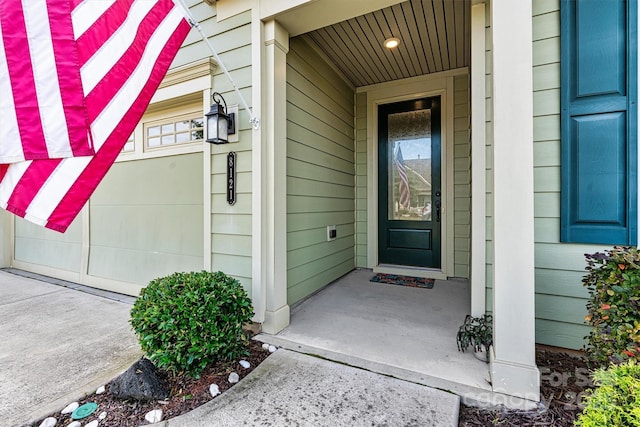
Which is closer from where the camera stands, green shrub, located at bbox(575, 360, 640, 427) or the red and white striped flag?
green shrub, located at bbox(575, 360, 640, 427)

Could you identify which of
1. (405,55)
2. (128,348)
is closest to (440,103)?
(405,55)

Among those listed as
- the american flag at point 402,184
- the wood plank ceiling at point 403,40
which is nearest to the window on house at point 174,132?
the wood plank ceiling at point 403,40

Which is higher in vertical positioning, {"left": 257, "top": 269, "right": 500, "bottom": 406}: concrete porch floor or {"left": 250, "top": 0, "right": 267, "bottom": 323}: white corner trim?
{"left": 250, "top": 0, "right": 267, "bottom": 323}: white corner trim

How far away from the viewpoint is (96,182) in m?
1.50

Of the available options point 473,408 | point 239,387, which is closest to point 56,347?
point 239,387

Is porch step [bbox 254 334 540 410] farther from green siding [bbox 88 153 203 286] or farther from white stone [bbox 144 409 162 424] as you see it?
green siding [bbox 88 153 203 286]

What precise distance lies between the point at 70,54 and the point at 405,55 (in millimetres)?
3083

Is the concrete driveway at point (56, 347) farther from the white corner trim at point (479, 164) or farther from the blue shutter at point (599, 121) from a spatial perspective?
the blue shutter at point (599, 121)

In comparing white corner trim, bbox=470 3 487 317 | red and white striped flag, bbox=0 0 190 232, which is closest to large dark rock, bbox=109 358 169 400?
red and white striped flag, bbox=0 0 190 232

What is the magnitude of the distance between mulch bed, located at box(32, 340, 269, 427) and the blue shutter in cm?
225

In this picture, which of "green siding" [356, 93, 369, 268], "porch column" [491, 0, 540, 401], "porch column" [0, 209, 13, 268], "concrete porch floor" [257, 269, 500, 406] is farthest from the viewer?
"porch column" [0, 209, 13, 268]

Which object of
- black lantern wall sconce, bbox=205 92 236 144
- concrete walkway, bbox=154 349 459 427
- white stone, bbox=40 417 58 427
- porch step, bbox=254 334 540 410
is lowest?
white stone, bbox=40 417 58 427

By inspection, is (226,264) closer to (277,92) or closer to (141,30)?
(277,92)

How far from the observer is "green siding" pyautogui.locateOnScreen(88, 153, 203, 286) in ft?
9.53
